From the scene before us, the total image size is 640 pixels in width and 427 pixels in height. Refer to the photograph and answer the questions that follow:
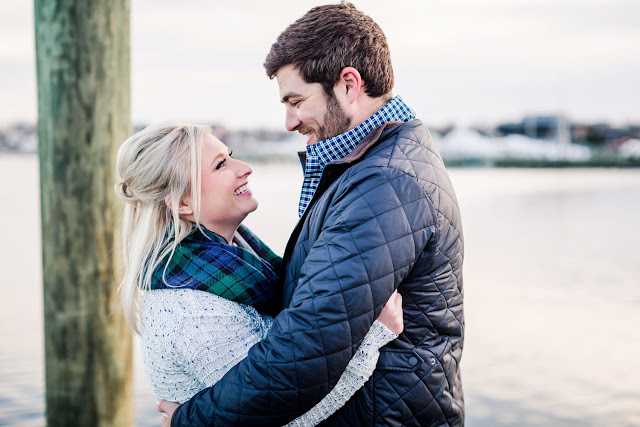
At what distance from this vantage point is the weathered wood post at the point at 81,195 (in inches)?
97.0

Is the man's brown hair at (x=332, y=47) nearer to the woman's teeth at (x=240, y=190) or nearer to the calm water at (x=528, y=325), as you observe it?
the woman's teeth at (x=240, y=190)

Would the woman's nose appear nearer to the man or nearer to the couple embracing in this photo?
the couple embracing

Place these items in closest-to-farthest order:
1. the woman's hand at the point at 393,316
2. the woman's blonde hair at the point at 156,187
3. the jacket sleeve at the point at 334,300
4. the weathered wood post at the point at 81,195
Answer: the jacket sleeve at the point at 334,300
the woman's hand at the point at 393,316
the woman's blonde hair at the point at 156,187
the weathered wood post at the point at 81,195

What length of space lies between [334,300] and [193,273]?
49 centimetres

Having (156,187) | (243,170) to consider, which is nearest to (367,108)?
(243,170)

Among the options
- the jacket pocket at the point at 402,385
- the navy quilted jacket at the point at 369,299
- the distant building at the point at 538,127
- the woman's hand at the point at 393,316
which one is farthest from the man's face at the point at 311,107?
the distant building at the point at 538,127

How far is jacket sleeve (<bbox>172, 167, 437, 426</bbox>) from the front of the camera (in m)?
1.44

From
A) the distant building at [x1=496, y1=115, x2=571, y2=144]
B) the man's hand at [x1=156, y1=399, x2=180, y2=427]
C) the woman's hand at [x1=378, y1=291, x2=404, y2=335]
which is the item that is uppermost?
the woman's hand at [x1=378, y1=291, x2=404, y2=335]

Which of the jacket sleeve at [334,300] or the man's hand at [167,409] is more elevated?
the jacket sleeve at [334,300]

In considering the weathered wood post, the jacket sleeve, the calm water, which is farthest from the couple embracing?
the calm water

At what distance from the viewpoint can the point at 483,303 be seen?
21.1ft

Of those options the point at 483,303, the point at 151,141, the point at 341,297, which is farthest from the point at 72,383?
the point at 483,303

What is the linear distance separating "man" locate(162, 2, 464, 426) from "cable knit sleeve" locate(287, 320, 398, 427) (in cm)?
5

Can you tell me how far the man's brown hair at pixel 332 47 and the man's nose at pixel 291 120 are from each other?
0.11 m
